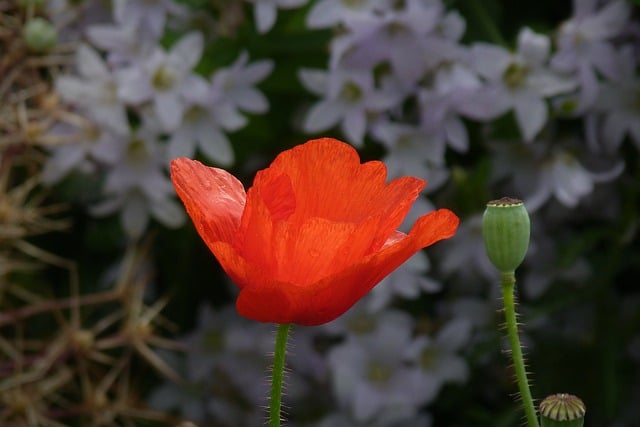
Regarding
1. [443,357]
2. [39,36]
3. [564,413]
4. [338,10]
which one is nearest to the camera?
[564,413]

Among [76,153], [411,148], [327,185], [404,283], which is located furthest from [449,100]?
[327,185]

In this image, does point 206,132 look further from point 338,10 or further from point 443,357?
point 443,357

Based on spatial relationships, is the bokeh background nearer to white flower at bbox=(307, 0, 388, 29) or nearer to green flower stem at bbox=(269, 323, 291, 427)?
white flower at bbox=(307, 0, 388, 29)

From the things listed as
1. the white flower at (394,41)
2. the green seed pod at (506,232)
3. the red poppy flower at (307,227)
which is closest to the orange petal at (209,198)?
the red poppy flower at (307,227)

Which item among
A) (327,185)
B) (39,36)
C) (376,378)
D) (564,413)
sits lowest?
(564,413)

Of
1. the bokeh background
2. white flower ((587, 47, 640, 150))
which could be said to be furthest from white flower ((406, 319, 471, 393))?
white flower ((587, 47, 640, 150))

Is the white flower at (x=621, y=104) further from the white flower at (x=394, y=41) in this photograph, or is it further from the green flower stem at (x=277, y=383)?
the green flower stem at (x=277, y=383)
